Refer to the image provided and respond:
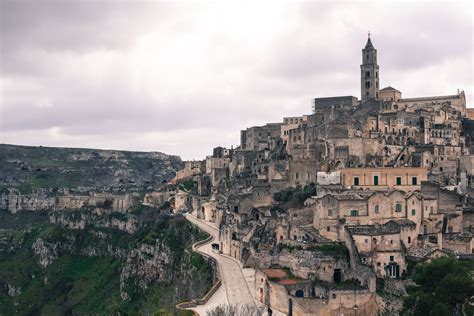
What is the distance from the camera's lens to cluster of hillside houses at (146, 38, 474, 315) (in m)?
52.7

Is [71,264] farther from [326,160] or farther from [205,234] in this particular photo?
[326,160]

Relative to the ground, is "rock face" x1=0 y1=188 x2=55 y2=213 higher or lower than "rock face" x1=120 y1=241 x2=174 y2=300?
higher

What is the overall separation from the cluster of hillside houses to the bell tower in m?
0.22

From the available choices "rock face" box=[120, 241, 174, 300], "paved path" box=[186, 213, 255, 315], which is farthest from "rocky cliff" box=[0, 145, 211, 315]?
"paved path" box=[186, 213, 255, 315]

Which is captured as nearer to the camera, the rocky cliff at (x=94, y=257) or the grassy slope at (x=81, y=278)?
the rocky cliff at (x=94, y=257)

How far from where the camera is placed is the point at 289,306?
5084 centimetres

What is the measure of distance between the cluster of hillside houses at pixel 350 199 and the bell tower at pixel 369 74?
8.7 inches

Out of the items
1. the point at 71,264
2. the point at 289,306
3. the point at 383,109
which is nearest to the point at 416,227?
the point at 289,306

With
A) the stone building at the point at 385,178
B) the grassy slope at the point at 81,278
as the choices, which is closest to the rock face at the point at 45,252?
the grassy slope at the point at 81,278

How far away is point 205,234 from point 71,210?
238 feet

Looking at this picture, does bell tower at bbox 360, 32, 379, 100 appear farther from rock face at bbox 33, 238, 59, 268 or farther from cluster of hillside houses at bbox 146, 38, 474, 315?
rock face at bbox 33, 238, 59, 268

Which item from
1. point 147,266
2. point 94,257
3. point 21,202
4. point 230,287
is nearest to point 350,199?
point 230,287

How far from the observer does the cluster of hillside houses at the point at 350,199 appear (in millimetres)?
52688

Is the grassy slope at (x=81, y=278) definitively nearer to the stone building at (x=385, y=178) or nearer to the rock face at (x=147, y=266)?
the rock face at (x=147, y=266)
